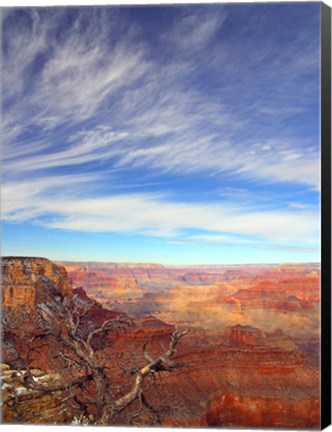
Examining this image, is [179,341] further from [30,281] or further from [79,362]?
[30,281]

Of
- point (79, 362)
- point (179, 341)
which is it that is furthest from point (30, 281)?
point (179, 341)

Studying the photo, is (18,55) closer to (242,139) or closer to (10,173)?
(10,173)

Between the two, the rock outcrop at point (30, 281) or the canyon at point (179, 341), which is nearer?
the canyon at point (179, 341)

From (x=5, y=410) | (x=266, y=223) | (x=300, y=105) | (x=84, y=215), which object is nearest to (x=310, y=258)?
(x=266, y=223)

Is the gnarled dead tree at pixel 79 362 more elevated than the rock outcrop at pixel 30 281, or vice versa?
the rock outcrop at pixel 30 281
